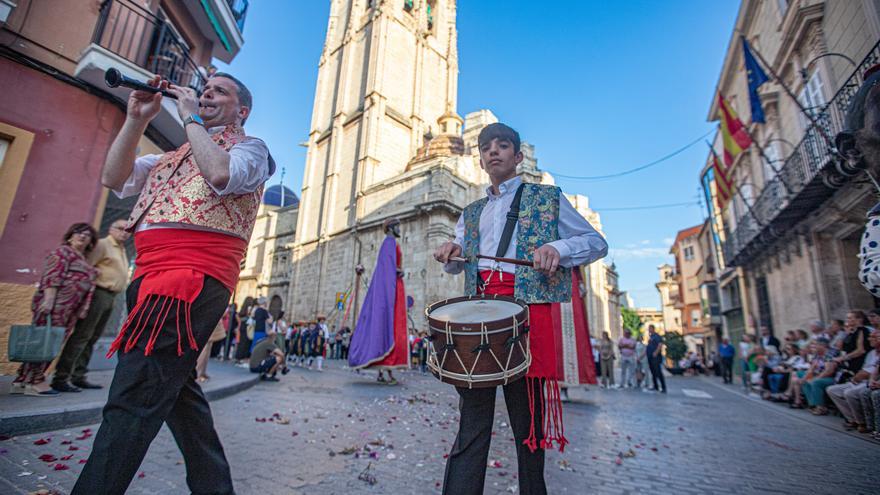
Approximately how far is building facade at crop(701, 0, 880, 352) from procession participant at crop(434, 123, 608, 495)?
7196mm

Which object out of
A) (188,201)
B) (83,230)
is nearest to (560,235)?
(188,201)

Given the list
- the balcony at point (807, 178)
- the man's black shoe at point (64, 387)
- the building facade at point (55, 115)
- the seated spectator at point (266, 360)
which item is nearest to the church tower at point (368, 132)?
the balcony at point (807, 178)

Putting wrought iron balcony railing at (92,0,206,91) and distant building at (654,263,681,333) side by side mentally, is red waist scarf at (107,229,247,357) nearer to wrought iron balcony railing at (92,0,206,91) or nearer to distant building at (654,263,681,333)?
wrought iron balcony railing at (92,0,206,91)

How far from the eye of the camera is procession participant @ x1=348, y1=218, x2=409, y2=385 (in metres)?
7.88

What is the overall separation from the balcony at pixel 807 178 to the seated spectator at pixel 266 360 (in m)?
10.3

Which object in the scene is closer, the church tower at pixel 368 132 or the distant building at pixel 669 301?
the church tower at pixel 368 132

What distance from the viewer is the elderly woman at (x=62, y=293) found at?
400 centimetres

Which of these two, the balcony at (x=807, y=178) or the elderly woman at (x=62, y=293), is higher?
the balcony at (x=807, y=178)

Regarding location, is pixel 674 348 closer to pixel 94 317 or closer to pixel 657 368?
pixel 657 368

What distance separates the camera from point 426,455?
320cm

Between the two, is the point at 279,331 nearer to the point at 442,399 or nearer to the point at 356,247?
the point at 442,399

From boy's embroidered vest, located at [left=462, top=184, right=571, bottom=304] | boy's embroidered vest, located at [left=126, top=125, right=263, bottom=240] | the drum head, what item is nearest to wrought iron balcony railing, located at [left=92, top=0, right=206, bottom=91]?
boy's embroidered vest, located at [left=126, top=125, right=263, bottom=240]

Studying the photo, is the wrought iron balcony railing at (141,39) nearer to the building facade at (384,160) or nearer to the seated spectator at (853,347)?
the seated spectator at (853,347)

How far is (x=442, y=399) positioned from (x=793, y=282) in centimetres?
1152
